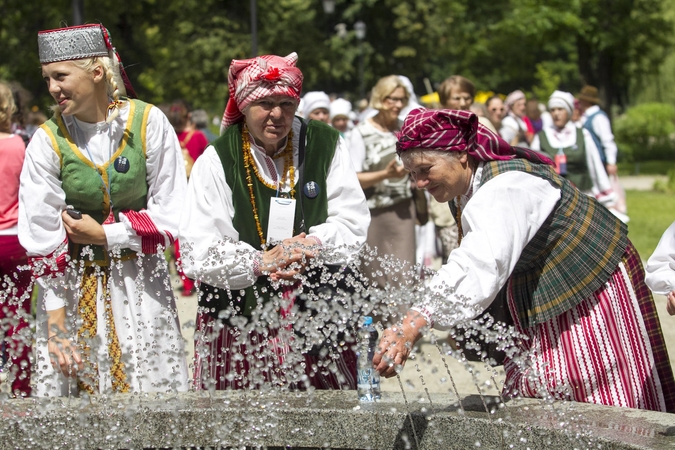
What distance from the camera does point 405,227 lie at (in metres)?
7.05

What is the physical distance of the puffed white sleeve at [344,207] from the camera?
3.69 meters

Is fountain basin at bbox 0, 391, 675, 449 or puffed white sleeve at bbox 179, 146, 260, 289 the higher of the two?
puffed white sleeve at bbox 179, 146, 260, 289

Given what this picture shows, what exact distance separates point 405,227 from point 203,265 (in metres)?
3.68

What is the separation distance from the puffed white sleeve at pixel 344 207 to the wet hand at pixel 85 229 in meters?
0.81

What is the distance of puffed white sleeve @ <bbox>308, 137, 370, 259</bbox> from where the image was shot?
3691mm

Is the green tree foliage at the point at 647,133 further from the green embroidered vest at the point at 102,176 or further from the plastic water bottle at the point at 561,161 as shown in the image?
the green embroidered vest at the point at 102,176

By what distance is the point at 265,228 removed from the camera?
12.1ft

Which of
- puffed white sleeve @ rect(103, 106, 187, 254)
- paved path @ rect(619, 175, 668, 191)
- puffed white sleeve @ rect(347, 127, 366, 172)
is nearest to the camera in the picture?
puffed white sleeve @ rect(103, 106, 187, 254)

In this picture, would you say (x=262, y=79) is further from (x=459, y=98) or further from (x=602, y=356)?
(x=459, y=98)

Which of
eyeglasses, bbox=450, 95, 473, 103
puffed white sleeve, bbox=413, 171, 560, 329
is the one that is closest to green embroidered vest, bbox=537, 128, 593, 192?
eyeglasses, bbox=450, 95, 473, 103

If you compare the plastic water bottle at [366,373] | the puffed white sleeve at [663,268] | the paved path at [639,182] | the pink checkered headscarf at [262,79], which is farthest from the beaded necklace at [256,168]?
the paved path at [639,182]

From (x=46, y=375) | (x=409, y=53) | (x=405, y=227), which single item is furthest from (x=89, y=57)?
(x=409, y=53)

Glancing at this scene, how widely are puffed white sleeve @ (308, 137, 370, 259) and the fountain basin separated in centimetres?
74

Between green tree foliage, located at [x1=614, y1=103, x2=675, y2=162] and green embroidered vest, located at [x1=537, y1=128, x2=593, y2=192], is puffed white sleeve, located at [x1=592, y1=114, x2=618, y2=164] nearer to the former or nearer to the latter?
green embroidered vest, located at [x1=537, y1=128, x2=593, y2=192]
